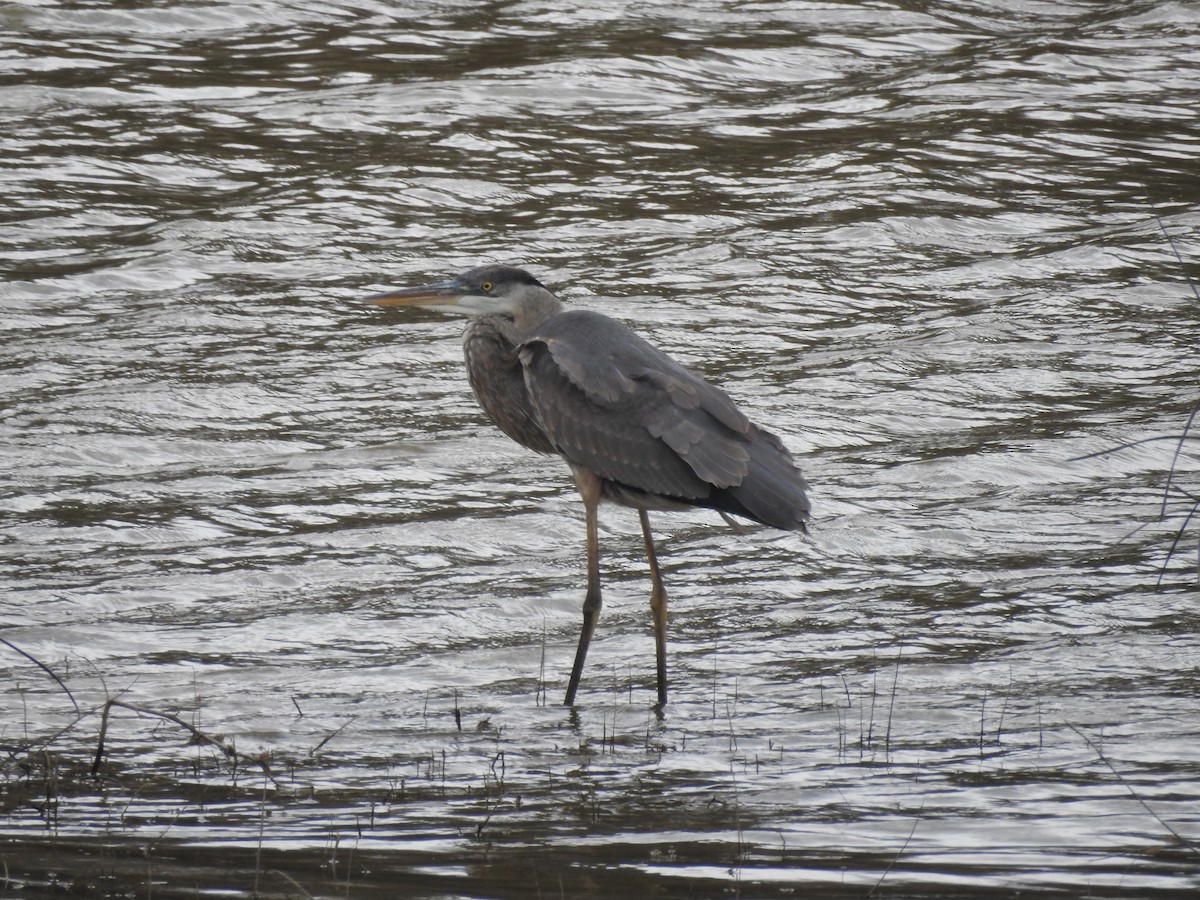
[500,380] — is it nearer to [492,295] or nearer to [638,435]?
[492,295]

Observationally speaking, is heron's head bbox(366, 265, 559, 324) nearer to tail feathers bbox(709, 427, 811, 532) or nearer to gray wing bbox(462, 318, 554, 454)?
gray wing bbox(462, 318, 554, 454)

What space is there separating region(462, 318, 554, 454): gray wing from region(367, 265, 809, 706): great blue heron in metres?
0.01

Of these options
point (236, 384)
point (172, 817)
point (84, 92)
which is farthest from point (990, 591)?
point (84, 92)

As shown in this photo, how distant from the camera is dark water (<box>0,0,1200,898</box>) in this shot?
15.7 ft

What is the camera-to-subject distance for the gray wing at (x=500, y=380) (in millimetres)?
7230

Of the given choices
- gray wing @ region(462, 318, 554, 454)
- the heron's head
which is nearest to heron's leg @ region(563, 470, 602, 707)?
gray wing @ region(462, 318, 554, 454)

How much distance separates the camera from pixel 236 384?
35.0 feet

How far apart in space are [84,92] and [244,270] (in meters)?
4.34

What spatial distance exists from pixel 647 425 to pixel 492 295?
1094 mm

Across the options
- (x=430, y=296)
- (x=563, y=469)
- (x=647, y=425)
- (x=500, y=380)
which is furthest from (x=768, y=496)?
(x=563, y=469)

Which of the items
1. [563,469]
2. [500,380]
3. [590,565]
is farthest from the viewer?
[563,469]

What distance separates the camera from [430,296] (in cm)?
739

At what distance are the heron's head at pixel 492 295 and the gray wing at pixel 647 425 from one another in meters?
0.36

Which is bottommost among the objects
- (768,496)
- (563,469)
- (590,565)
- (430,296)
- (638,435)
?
(563,469)
